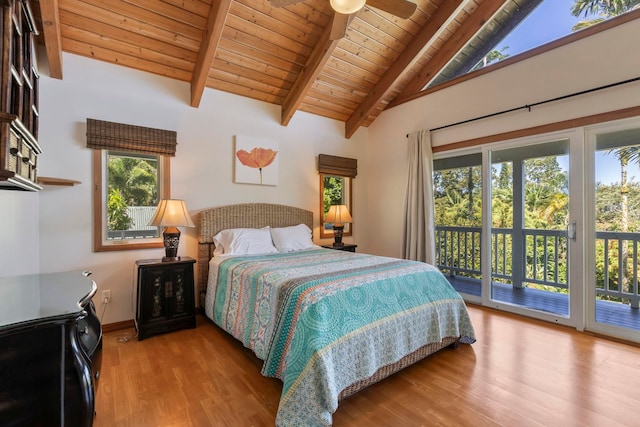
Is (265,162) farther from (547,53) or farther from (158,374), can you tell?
(547,53)

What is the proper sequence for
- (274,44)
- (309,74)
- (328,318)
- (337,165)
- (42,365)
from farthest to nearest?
(337,165), (309,74), (274,44), (328,318), (42,365)

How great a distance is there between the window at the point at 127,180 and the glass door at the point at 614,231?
436 centimetres

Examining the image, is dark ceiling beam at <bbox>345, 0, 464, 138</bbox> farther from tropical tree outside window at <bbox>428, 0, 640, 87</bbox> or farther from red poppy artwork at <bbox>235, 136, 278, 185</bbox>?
red poppy artwork at <bbox>235, 136, 278, 185</bbox>

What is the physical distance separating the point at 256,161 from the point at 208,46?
1.41 m

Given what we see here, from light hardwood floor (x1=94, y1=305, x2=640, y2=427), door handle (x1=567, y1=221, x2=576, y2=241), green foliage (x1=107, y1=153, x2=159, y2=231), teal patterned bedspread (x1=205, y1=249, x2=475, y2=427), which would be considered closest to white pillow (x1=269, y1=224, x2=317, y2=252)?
teal patterned bedspread (x1=205, y1=249, x2=475, y2=427)

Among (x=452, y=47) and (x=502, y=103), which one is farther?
(x=452, y=47)

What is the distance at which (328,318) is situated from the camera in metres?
1.74

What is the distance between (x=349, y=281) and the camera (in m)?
2.03

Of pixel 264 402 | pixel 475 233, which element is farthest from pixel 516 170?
pixel 264 402

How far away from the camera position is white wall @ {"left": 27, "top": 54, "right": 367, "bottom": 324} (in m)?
2.74

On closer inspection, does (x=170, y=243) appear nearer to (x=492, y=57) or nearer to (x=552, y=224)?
(x=552, y=224)

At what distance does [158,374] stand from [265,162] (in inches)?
104

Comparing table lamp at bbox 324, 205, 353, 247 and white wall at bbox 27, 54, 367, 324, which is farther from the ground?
white wall at bbox 27, 54, 367, 324

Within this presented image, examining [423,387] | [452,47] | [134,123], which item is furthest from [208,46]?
[423,387]
